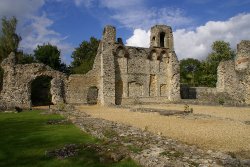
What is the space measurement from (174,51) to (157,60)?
203 centimetres

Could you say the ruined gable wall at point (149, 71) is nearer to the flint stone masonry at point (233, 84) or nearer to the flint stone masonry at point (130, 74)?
the flint stone masonry at point (130, 74)

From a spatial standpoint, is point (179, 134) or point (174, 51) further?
point (174, 51)

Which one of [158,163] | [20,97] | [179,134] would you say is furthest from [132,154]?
[20,97]

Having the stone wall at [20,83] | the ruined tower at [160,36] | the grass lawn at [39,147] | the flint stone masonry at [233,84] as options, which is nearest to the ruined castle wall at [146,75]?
the ruined tower at [160,36]

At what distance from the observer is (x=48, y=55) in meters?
38.8

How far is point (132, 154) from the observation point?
5.39m

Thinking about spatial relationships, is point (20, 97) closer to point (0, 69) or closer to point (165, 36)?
point (0, 69)

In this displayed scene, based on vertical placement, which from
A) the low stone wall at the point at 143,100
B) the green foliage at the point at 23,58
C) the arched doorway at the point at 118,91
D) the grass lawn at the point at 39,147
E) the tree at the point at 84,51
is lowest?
the grass lawn at the point at 39,147

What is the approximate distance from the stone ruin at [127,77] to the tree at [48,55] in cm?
1532

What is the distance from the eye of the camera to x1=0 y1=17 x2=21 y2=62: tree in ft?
101

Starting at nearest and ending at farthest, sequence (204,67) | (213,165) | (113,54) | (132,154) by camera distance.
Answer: (213,165)
(132,154)
(113,54)
(204,67)

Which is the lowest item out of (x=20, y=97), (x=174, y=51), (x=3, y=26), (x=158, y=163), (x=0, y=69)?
(x=158, y=163)

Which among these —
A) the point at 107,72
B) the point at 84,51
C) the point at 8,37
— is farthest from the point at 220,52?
the point at 8,37

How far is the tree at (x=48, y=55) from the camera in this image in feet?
126
